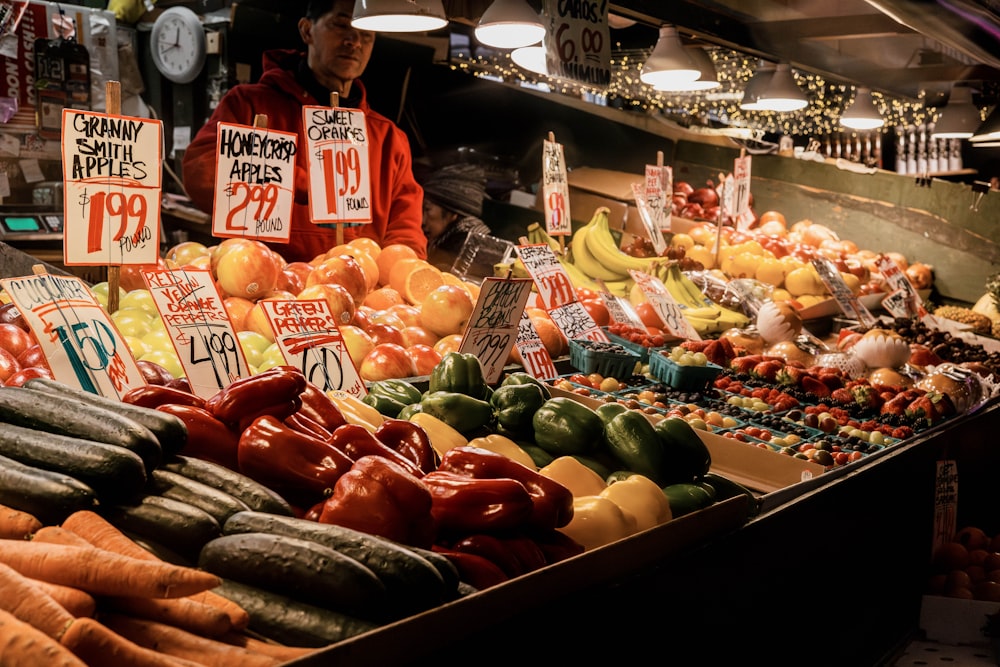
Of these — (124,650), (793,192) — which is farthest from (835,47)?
(124,650)

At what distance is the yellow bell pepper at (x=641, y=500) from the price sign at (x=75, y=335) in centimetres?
128

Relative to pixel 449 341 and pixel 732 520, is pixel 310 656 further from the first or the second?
pixel 449 341

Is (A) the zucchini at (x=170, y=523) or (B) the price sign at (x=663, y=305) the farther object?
(B) the price sign at (x=663, y=305)

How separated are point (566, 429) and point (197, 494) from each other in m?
1.05

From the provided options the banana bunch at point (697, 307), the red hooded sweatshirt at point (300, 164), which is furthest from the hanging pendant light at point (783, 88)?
the red hooded sweatshirt at point (300, 164)

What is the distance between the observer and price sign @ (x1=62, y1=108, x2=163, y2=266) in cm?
282

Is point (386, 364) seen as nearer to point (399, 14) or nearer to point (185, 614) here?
point (399, 14)

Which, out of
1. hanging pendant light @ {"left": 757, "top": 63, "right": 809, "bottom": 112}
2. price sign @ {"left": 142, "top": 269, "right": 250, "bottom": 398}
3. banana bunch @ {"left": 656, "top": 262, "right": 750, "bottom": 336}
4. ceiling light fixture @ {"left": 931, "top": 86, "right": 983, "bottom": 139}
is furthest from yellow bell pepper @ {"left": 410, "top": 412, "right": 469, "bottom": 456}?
ceiling light fixture @ {"left": 931, "top": 86, "right": 983, "bottom": 139}

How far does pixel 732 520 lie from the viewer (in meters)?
2.38

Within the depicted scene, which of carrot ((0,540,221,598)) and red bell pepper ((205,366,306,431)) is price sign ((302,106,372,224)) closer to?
red bell pepper ((205,366,306,431))

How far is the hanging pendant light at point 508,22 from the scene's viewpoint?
4.61 m

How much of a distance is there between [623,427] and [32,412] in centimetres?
136

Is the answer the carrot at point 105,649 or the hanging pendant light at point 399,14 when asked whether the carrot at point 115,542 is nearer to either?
the carrot at point 105,649

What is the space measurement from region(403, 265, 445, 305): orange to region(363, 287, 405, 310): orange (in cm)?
7
